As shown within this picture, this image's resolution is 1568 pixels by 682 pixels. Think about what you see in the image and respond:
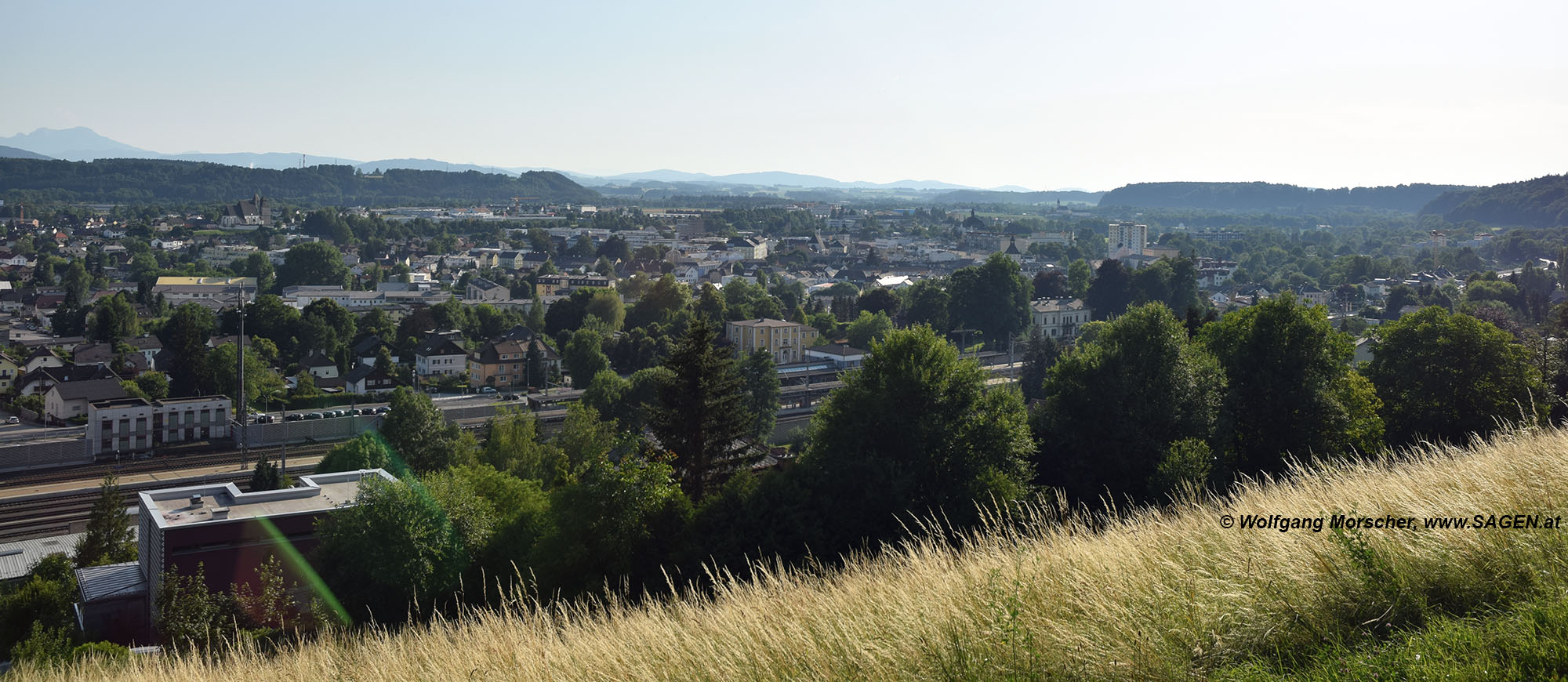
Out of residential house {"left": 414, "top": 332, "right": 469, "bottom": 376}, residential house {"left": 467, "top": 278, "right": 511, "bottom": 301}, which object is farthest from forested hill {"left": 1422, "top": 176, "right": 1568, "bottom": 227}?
residential house {"left": 414, "top": 332, "right": 469, "bottom": 376}

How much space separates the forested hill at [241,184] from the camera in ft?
345

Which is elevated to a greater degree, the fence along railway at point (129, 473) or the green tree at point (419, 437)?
the green tree at point (419, 437)

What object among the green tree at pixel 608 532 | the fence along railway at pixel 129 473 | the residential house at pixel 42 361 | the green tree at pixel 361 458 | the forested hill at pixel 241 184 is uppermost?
the forested hill at pixel 241 184

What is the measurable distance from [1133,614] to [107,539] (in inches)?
435

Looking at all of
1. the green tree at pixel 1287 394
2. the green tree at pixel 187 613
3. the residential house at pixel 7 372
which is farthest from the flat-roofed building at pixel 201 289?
the green tree at pixel 1287 394

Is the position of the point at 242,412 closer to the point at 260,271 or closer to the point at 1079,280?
the point at 1079,280

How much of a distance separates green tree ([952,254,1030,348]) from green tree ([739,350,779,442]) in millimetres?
12981

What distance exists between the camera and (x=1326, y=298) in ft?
136

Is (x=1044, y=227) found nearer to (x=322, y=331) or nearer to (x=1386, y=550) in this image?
(x=322, y=331)

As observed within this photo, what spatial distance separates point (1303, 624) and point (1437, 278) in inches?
1941

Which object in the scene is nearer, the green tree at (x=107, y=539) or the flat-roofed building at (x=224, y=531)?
the flat-roofed building at (x=224, y=531)

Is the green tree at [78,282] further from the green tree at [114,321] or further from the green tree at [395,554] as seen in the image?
the green tree at [395,554]

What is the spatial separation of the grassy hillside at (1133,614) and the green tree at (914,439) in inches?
145

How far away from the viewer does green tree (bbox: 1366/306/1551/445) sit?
28.1 feet
